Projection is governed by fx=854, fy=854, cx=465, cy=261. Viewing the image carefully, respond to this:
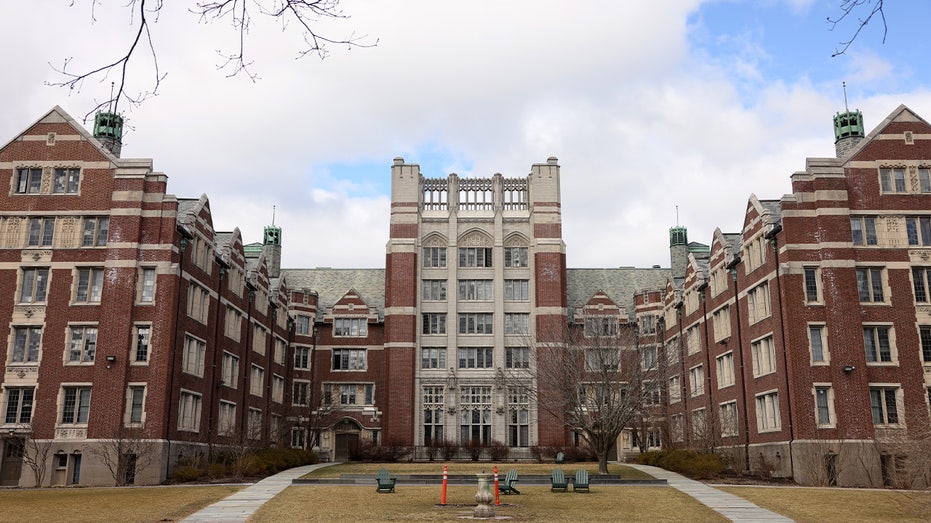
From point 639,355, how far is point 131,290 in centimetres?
2516

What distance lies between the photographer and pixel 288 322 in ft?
213

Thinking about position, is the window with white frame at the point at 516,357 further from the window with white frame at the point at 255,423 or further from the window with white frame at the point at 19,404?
the window with white frame at the point at 19,404

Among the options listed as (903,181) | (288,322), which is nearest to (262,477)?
(288,322)

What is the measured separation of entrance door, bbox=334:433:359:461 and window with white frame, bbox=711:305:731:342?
95.6 ft

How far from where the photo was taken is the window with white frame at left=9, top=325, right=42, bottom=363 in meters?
39.1

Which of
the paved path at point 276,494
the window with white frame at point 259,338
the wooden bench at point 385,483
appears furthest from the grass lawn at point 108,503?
the window with white frame at point 259,338

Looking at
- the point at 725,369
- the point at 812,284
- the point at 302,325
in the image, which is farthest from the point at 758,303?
the point at 302,325

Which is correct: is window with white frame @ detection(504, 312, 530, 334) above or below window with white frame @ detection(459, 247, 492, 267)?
below

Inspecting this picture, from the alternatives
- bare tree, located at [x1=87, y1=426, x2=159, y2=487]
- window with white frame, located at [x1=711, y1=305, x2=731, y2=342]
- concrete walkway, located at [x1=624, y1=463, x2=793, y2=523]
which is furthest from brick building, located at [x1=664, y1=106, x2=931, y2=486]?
bare tree, located at [x1=87, y1=426, x2=159, y2=487]

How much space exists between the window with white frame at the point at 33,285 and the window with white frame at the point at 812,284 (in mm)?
35270

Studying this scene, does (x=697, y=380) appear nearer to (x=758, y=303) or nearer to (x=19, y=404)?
(x=758, y=303)

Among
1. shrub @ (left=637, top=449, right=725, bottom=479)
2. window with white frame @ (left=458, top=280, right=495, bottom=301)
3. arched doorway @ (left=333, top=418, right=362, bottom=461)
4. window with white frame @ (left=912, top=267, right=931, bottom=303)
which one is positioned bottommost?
shrub @ (left=637, top=449, right=725, bottom=479)

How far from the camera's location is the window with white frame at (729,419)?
151 feet

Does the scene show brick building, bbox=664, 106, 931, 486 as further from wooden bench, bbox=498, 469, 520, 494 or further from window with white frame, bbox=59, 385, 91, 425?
window with white frame, bbox=59, 385, 91, 425
